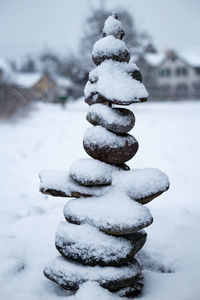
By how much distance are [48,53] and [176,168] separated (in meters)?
53.6

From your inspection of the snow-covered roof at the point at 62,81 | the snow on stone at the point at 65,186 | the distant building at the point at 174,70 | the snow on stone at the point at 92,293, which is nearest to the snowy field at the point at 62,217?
the snow on stone at the point at 92,293

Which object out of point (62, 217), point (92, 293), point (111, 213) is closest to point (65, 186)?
point (111, 213)

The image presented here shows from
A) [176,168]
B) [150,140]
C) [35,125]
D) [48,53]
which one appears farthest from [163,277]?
[48,53]

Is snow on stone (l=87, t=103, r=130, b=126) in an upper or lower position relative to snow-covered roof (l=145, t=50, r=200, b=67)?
upper

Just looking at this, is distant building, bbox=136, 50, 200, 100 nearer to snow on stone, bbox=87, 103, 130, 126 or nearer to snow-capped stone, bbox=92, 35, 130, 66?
snow-capped stone, bbox=92, 35, 130, 66

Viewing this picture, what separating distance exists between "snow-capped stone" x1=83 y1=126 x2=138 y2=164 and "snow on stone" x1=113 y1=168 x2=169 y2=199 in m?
0.21

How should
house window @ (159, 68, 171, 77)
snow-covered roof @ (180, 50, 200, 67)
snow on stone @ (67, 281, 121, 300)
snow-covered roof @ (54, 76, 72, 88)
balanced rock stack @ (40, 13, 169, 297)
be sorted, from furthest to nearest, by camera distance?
snow-covered roof @ (54, 76, 72, 88)
house window @ (159, 68, 171, 77)
snow-covered roof @ (180, 50, 200, 67)
balanced rock stack @ (40, 13, 169, 297)
snow on stone @ (67, 281, 121, 300)

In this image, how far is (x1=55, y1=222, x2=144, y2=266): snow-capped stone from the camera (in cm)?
315

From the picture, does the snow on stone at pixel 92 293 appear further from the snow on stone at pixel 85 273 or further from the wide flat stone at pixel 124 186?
the wide flat stone at pixel 124 186

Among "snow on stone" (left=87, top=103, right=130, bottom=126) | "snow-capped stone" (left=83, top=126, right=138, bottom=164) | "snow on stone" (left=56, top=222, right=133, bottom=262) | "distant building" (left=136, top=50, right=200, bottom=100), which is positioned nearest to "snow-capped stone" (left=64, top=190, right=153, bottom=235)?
"snow on stone" (left=56, top=222, right=133, bottom=262)

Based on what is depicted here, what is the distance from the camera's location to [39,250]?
427 cm

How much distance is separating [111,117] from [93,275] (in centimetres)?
168

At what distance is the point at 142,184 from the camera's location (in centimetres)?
325

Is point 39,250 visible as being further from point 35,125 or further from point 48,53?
point 48,53
